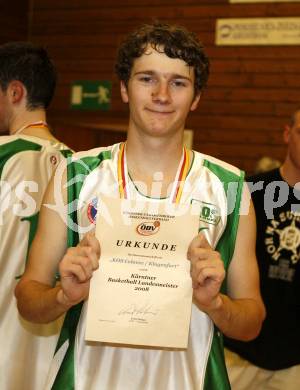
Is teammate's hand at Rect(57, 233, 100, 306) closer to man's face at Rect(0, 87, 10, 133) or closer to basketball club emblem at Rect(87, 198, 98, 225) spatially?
basketball club emblem at Rect(87, 198, 98, 225)

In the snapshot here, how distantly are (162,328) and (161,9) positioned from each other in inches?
234

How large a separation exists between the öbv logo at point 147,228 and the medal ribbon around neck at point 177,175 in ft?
0.67

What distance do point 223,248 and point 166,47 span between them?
0.61 metres

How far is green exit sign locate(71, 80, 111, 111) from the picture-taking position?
7211 millimetres

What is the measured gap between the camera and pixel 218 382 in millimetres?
1702

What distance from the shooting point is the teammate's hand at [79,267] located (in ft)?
4.85

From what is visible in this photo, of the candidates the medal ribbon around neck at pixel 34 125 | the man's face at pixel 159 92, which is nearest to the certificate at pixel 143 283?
the man's face at pixel 159 92

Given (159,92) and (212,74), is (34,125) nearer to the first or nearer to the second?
(159,92)

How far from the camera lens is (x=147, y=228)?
1.54m

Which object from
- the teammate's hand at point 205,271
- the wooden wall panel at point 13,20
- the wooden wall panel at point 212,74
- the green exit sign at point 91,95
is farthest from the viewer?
the wooden wall panel at point 13,20

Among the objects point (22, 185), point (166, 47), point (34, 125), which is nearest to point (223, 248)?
point (166, 47)

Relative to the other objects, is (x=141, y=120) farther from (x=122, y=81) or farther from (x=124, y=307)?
(x=124, y=307)

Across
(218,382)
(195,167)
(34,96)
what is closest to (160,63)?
(195,167)
